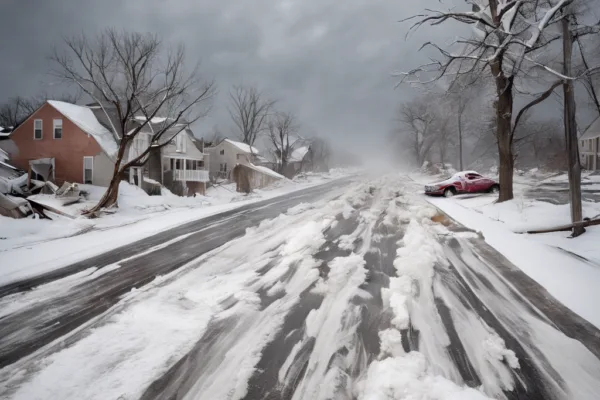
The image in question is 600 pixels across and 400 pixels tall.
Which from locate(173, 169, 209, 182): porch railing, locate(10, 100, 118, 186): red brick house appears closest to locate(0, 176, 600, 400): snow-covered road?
locate(10, 100, 118, 186): red brick house

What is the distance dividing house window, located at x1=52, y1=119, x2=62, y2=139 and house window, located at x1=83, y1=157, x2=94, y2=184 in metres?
2.86

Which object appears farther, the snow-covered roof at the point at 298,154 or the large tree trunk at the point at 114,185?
the snow-covered roof at the point at 298,154

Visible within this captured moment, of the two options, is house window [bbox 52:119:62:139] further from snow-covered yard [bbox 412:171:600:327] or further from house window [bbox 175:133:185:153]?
snow-covered yard [bbox 412:171:600:327]

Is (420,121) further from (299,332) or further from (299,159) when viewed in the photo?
(299,332)

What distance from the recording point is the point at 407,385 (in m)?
2.22

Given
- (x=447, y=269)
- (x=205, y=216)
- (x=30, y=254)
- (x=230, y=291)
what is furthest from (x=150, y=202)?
(x=447, y=269)

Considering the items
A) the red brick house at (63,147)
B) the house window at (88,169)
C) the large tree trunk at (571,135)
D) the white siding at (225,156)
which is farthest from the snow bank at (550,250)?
the white siding at (225,156)

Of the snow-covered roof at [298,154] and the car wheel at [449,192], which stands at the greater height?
the snow-covered roof at [298,154]

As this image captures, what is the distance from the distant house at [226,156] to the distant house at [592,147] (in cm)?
4429

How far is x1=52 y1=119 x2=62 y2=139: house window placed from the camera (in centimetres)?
2252

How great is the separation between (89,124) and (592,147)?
53.6 meters

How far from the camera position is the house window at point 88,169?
22.3 metres

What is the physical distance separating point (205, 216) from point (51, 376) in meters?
8.81

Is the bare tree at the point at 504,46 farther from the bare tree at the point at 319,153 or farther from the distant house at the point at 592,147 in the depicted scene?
the bare tree at the point at 319,153
